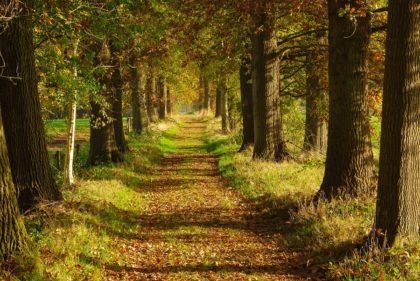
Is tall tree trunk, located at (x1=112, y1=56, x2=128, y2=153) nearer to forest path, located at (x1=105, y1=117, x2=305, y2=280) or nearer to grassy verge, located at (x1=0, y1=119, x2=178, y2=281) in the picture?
grassy verge, located at (x1=0, y1=119, x2=178, y2=281)

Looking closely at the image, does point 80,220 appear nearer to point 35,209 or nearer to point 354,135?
point 35,209

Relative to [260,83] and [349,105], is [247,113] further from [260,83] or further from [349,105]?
[349,105]

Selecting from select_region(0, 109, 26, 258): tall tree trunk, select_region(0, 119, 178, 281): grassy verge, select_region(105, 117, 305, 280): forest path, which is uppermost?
select_region(0, 109, 26, 258): tall tree trunk

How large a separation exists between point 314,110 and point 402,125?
38.6 ft

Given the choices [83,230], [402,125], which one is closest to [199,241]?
[83,230]

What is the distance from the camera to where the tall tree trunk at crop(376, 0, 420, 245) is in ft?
22.0

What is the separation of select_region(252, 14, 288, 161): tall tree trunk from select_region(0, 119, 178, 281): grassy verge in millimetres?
5195

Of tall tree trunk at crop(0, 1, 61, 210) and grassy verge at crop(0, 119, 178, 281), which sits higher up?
tall tree trunk at crop(0, 1, 61, 210)

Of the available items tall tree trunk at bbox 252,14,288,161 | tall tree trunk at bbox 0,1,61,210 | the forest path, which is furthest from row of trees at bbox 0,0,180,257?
tall tree trunk at bbox 252,14,288,161

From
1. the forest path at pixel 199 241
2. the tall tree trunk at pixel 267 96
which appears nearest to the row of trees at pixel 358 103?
the tall tree trunk at pixel 267 96

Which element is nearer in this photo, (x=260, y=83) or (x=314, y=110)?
(x=260, y=83)

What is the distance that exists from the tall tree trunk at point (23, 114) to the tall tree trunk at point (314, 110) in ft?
36.1

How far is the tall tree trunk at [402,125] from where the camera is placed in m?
6.70

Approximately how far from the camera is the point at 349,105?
9750 millimetres
